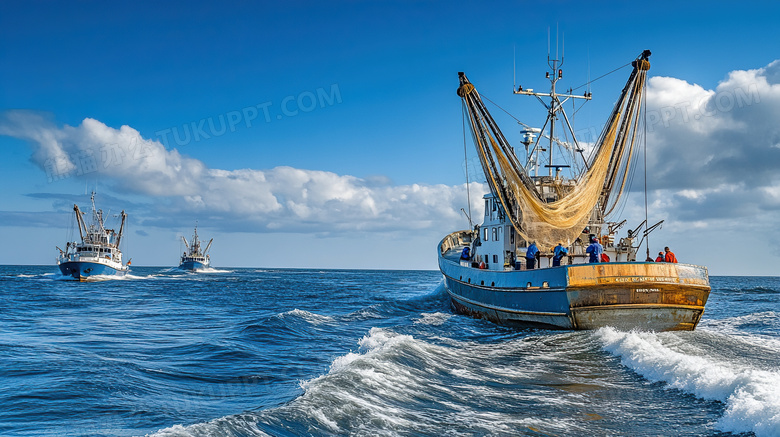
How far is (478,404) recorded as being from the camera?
10.7m

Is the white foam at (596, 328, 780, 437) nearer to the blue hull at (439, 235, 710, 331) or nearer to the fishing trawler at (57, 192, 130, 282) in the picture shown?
the blue hull at (439, 235, 710, 331)

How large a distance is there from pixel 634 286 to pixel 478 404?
9.54m

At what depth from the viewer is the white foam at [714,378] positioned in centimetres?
883

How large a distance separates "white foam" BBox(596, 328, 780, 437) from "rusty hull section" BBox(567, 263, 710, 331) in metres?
0.67

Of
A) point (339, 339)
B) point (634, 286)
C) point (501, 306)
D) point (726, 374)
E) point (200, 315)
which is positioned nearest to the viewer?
point (726, 374)

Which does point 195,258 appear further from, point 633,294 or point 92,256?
point 633,294

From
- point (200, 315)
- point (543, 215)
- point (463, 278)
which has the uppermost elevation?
point (543, 215)

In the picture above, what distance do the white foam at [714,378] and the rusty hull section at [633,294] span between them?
673mm

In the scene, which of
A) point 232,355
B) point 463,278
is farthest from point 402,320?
point 232,355

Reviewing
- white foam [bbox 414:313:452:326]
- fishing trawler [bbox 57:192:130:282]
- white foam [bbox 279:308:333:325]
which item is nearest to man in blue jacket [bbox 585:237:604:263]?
white foam [bbox 414:313:452:326]

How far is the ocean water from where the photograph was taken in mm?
9102

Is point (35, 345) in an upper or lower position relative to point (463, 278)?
lower

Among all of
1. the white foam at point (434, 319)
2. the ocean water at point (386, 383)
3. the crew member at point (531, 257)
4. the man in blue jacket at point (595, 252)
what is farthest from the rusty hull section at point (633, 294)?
the white foam at point (434, 319)

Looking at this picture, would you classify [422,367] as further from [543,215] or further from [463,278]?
[463,278]
